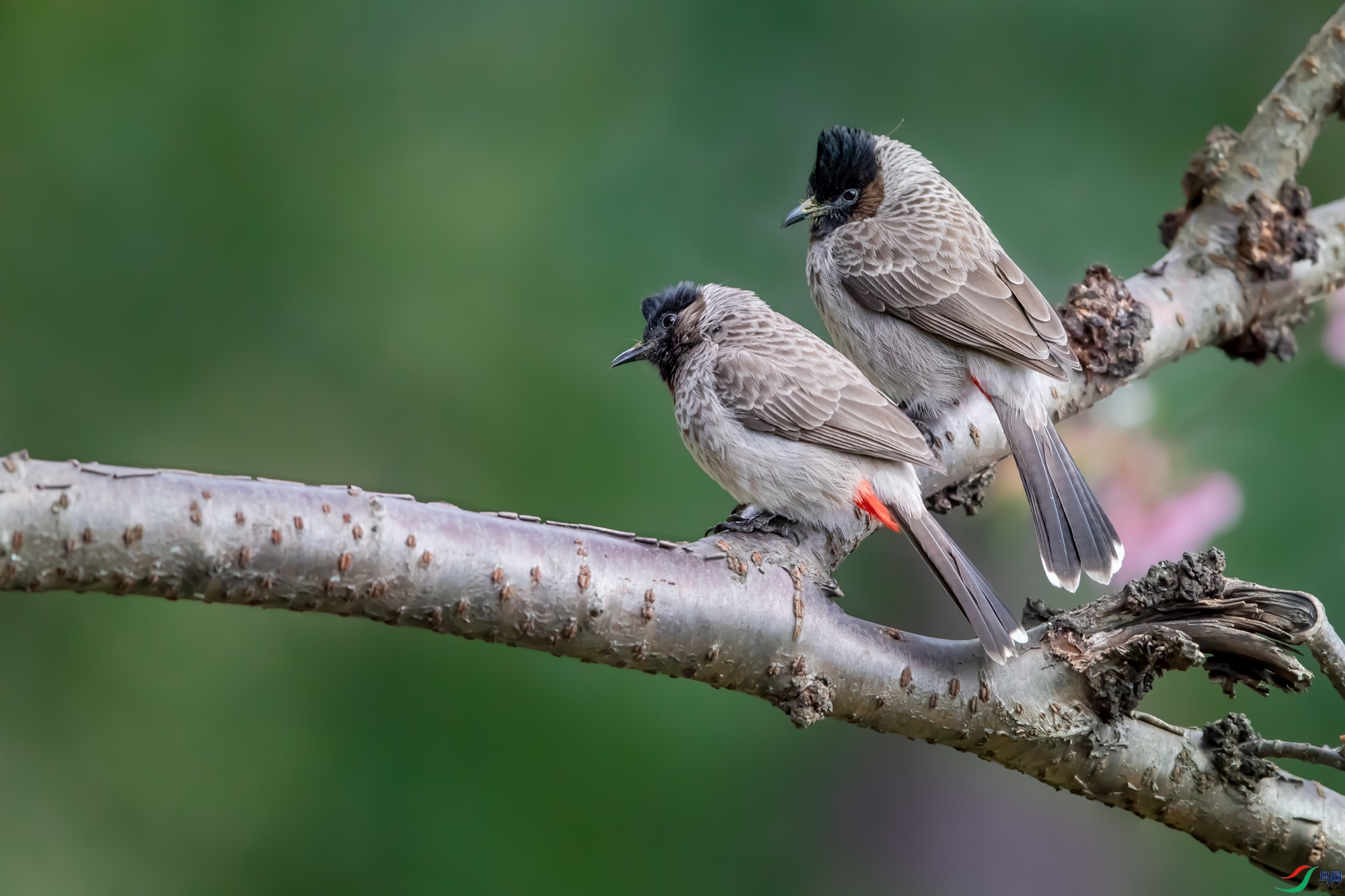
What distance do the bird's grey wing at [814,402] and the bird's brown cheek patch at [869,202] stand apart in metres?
0.94

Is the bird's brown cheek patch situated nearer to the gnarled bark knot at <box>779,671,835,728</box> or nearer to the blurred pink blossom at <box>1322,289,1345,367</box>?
the blurred pink blossom at <box>1322,289,1345,367</box>

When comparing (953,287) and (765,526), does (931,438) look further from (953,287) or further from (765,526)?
(765,526)

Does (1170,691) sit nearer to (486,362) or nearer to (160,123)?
(486,362)

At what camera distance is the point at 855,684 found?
7.70 ft

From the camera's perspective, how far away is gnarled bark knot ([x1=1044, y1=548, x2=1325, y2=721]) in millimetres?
2299

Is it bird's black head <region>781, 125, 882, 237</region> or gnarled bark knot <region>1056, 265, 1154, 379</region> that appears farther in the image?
bird's black head <region>781, 125, 882, 237</region>

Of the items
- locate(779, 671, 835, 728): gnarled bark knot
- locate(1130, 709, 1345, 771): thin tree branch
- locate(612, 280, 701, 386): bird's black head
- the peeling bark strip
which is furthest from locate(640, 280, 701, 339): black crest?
locate(1130, 709, 1345, 771): thin tree branch

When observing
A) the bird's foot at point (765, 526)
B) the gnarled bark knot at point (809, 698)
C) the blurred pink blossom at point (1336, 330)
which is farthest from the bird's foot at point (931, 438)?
the blurred pink blossom at point (1336, 330)

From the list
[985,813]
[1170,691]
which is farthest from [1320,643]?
[985,813]

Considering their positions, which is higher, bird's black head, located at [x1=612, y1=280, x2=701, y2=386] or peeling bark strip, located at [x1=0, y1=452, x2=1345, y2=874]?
bird's black head, located at [x1=612, y1=280, x2=701, y2=386]

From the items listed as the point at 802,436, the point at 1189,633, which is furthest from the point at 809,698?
the point at 802,436

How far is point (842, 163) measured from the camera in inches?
159

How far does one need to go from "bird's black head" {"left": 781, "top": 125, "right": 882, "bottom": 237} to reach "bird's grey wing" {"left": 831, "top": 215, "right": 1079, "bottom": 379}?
0.37ft

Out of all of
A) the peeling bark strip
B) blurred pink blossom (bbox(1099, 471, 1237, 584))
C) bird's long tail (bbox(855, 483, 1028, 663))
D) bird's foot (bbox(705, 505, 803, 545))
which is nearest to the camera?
the peeling bark strip
